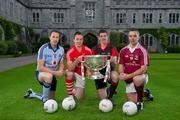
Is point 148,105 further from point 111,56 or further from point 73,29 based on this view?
point 73,29

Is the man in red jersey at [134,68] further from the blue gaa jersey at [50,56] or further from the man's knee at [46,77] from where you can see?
the man's knee at [46,77]

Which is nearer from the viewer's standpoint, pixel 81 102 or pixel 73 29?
pixel 81 102

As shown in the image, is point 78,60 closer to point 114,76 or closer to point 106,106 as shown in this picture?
point 114,76

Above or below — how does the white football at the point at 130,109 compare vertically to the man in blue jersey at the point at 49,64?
below

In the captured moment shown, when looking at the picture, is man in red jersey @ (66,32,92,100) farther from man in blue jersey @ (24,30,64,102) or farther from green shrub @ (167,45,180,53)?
green shrub @ (167,45,180,53)

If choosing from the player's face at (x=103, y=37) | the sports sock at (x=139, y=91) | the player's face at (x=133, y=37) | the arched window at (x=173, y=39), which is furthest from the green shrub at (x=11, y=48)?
the sports sock at (x=139, y=91)

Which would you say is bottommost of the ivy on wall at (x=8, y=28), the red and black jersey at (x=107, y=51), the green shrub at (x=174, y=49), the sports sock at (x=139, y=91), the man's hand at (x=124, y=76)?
the green shrub at (x=174, y=49)

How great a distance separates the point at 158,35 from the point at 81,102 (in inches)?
1818

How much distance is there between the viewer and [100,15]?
5391 centimetres

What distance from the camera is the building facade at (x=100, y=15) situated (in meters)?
53.7

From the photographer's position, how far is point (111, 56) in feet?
27.1

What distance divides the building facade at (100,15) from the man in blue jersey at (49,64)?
45318 millimetres

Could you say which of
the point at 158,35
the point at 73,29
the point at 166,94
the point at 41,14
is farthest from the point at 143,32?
the point at 166,94

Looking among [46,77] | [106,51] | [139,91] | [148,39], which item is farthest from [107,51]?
[148,39]
